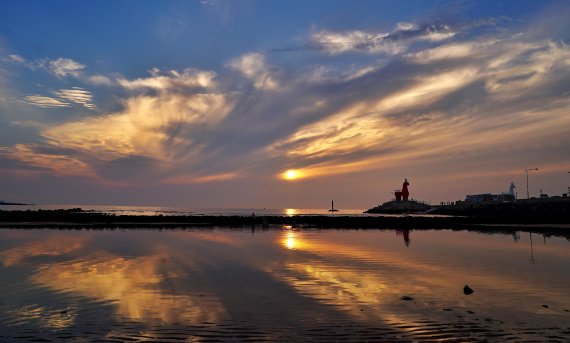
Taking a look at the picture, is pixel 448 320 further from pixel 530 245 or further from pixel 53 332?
pixel 530 245

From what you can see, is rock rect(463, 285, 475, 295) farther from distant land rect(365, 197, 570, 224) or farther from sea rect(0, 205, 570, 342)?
distant land rect(365, 197, 570, 224)

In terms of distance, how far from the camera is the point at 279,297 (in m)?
17.5

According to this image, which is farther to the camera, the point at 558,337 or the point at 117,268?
the point at 117,268

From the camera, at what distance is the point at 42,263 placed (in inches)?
1024

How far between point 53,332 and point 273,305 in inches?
292

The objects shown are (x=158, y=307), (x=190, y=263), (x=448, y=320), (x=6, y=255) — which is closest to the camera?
(x=448, y=320)

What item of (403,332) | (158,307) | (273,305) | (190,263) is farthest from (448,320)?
(190,263)

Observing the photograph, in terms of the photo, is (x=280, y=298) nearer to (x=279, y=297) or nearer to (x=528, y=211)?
(x=279, y=297)

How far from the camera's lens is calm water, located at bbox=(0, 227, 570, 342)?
12.7 meters

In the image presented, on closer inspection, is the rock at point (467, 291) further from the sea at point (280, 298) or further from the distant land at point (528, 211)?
the distant land at point (528, 211)

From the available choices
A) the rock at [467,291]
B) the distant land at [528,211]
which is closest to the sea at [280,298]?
the rock at [467,291]

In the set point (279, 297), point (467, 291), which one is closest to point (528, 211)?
point (467, 291)

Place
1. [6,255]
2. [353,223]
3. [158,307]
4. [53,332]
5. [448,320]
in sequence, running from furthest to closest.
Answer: [353,223] < [6,255] < [158,307] < [448,320] < [53,332]

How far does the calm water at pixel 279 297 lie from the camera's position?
12703mm
